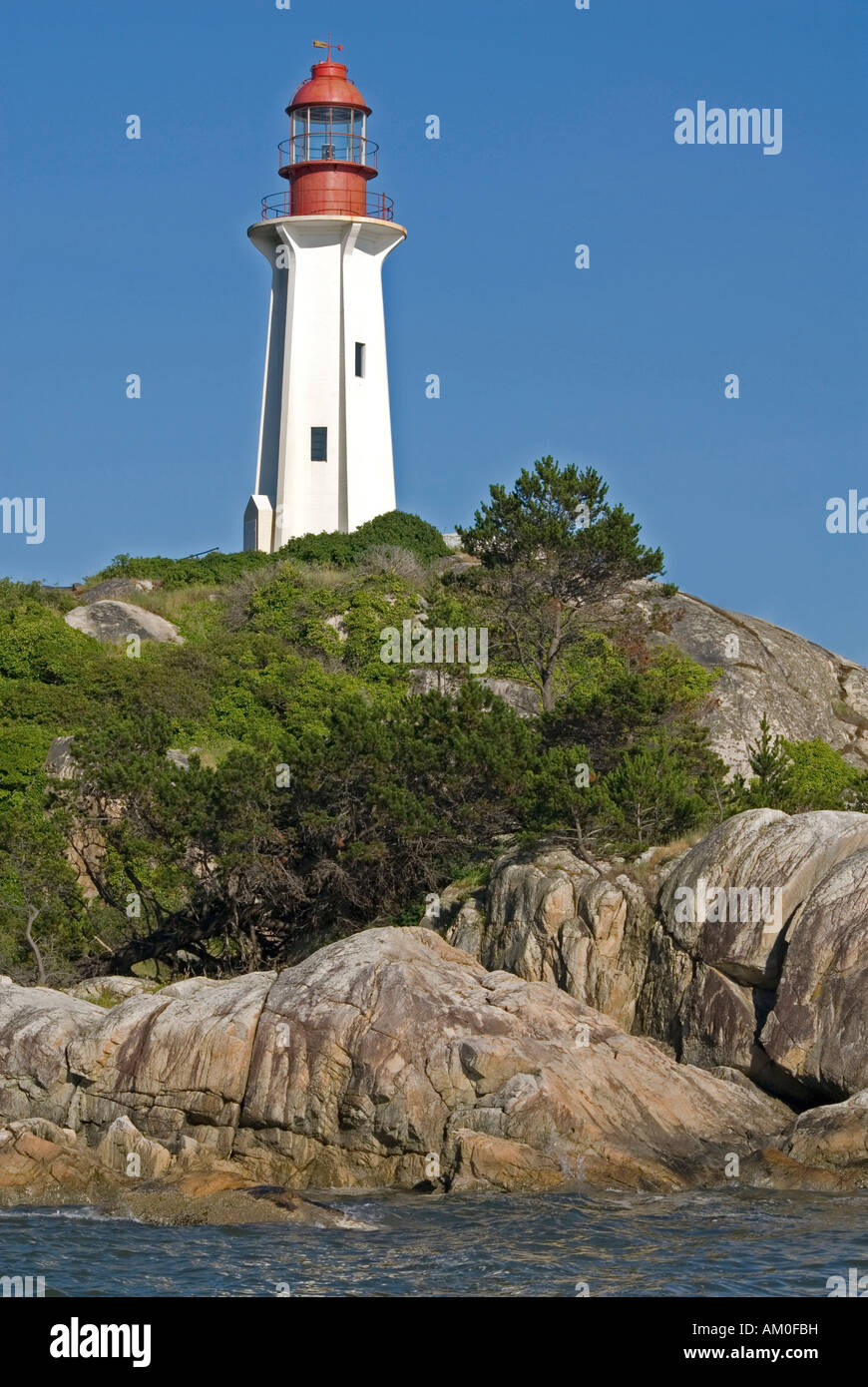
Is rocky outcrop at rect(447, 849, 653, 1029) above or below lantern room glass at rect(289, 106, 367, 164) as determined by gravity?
below

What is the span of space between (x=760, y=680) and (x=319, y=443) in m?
15.2

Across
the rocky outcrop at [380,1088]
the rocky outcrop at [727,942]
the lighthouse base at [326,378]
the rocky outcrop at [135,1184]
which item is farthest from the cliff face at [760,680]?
the rocky outcrop at [135,1184]

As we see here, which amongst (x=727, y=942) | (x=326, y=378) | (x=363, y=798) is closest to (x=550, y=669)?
(x=363, y=798)

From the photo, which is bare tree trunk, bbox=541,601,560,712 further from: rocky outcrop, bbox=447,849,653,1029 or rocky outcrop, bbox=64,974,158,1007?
rocky outcrop, bbox=64,974,158,1007

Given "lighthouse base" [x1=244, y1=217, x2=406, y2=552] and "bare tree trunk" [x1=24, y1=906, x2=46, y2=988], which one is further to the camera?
"lighthouse base" [x1=244, y1=217, x2=406, y2=552]

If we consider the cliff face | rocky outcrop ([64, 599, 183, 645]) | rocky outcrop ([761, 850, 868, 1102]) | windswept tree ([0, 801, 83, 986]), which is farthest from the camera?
rocky outcrop ([64, 599, 183, 645])

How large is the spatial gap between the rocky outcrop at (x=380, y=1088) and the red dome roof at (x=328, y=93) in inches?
1279

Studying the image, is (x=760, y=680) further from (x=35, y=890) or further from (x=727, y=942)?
(x=35, y=890)

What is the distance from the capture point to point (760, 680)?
4266 centimetres

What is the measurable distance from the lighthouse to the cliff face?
384 inches

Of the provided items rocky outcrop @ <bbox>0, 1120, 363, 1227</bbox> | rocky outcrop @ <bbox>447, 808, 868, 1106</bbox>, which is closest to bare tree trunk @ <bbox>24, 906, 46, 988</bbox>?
rocky outcrop @ <bbox>0, 1120, 363, 1227</bbox>

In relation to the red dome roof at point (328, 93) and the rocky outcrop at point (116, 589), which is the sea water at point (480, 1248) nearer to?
the rocky outcrop at point (116, 589)

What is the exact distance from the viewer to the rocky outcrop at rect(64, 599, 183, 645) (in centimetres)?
4444

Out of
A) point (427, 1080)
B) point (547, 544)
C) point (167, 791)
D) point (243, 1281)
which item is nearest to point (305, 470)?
point (547, 544)
